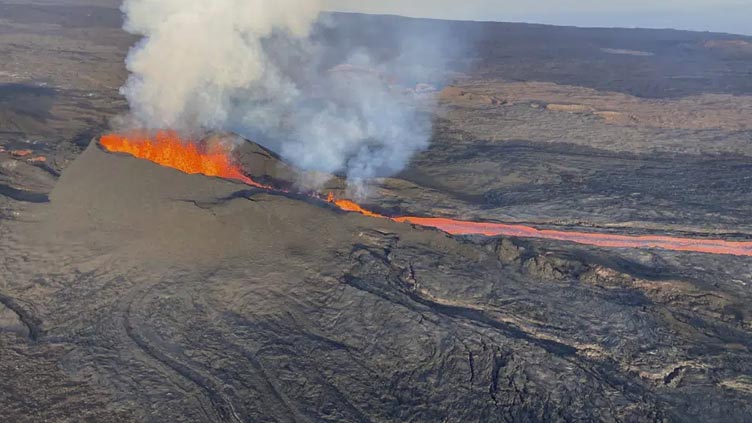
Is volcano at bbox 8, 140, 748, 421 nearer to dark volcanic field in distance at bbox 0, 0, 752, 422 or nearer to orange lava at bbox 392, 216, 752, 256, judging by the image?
dark volcanic field in distance at bbox 0, 0, 752, 422

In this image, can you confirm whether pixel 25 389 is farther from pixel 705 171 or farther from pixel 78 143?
pixel 705 171

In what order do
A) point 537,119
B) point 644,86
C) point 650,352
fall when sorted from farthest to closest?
point 644,86
point 537,119
point 650,352

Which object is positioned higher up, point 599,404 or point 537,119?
point 537,119

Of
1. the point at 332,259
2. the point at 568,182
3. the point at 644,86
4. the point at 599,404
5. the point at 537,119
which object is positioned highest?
the point at 644,86

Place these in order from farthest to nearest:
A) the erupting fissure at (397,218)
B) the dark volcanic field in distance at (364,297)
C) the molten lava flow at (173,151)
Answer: the molten lava flow at (173,151)
the erupting fissure at (397,218)
the dark volcanic field in distance at (364,297)

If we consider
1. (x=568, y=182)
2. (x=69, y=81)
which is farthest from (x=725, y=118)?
(x=69, y=81)

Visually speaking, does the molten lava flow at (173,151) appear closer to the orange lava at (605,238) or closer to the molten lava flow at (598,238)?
the molten lava flow at (598,238)

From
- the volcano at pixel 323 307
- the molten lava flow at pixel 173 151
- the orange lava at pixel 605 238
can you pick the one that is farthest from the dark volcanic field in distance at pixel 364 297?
the molten lava flow at pixel 173 151

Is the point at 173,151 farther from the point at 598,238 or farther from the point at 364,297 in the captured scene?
the point at 598,238

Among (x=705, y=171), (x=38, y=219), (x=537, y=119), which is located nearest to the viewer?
(x=38, y=219)
